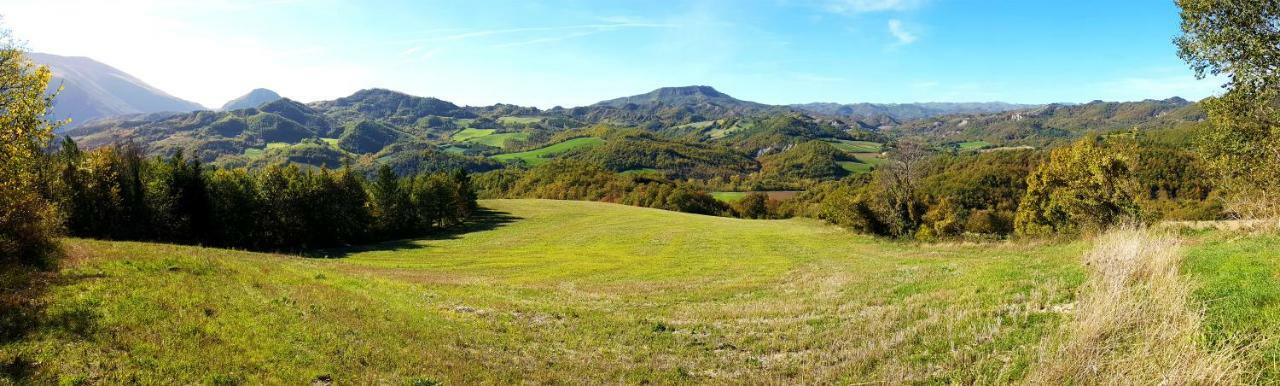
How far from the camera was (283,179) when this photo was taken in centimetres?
6894

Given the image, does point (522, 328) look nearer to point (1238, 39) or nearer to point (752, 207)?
point (1238, 39)

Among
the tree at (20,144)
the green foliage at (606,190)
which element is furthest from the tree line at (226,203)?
the green foliage at (606,190)

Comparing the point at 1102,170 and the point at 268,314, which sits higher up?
the point at 1102,170

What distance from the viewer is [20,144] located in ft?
53.4

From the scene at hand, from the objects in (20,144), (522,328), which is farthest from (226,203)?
(522,328)

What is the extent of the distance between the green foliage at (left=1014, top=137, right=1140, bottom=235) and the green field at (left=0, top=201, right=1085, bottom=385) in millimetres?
37321

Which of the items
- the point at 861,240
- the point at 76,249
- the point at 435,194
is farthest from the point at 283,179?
the point at 861,240

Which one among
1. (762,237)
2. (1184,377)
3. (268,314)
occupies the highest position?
(1184,377)

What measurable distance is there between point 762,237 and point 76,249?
57685 mm

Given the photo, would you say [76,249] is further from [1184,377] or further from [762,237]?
[762,237]

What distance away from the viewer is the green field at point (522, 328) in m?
11.0

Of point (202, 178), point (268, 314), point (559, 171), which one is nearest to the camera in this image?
point (268, 314)

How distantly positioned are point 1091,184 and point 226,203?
94.0 meters

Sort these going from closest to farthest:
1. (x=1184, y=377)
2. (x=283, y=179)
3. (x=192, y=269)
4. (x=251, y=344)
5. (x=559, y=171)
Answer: (x=1184, y=377), (x=251, y=344), (x=192, y=269), (x=283, y=179), (x=559, y=171)
